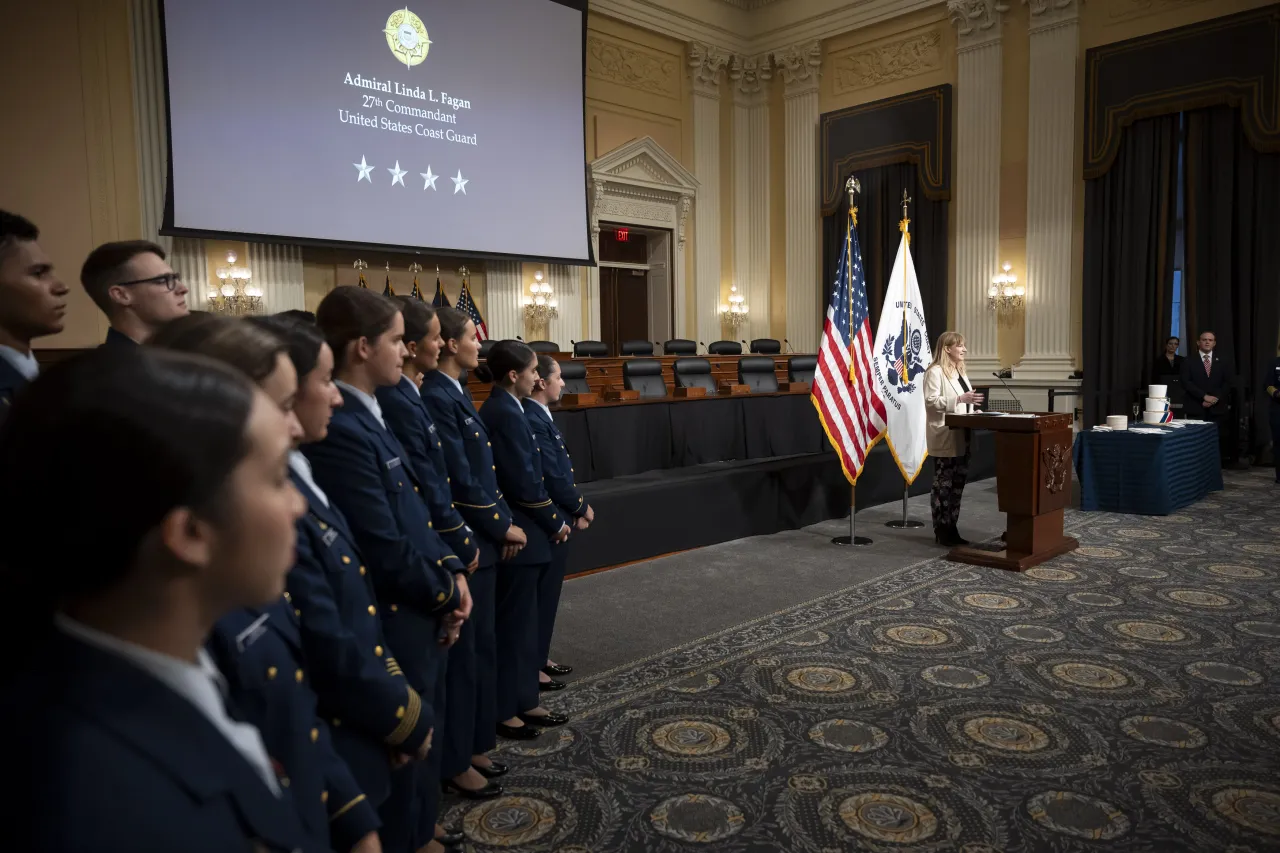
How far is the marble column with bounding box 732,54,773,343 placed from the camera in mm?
12867

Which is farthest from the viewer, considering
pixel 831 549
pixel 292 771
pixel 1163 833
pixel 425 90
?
pixel 425 90

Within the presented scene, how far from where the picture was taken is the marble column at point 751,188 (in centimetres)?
1287

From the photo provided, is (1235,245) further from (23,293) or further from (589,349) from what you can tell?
(23,293)

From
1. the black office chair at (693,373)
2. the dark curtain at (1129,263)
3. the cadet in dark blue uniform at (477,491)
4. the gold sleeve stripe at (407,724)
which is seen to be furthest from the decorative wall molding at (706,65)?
the gold sleeve stripe at (407,724)

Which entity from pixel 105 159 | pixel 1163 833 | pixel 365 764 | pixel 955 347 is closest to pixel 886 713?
pixel 1163 833

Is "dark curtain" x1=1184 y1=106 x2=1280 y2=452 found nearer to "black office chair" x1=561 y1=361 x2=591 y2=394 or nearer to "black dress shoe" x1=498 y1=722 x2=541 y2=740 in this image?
"black office chair" x1=561 y1=361 x2=591 y2=394

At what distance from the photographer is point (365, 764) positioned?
4.47 feet

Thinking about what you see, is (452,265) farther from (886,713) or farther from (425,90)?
(886,713)

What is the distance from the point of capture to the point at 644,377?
Result: 25.9ft

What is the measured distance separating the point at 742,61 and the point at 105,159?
885cm

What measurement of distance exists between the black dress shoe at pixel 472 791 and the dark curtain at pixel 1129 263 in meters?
9.17

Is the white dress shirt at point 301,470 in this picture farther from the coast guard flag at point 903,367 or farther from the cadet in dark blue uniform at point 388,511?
the coast guard flag at point 903,367

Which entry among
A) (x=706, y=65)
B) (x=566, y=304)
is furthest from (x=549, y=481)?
(x=706, y=65)

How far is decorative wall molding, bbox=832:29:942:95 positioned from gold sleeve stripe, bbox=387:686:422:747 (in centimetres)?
1157
